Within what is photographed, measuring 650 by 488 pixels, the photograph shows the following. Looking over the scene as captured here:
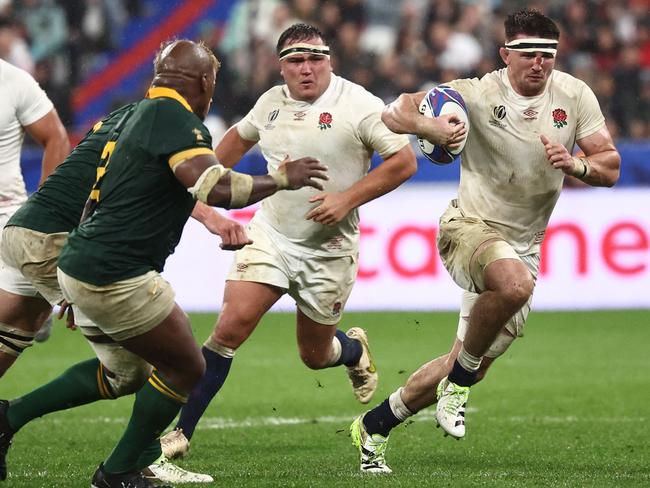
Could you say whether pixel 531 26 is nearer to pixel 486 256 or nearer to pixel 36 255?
pixel 486 256

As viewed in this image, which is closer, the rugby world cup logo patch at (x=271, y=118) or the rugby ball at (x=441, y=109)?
the rugby ball at (x=441, y=109)

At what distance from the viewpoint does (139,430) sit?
5.94 meters

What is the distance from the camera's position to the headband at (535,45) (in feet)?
23.6

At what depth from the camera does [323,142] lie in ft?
25.2

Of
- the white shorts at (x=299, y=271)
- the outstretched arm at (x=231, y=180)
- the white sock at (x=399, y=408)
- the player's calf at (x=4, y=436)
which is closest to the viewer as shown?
the outstretched arm at (x=231, y=180)

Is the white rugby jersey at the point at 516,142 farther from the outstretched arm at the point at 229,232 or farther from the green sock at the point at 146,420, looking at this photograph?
the green sock at the point at 146,420

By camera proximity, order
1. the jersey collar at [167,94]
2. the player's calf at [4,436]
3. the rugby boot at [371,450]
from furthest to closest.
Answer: the rugby boot at [371,450] < the player's calf at [4,436] < the jersey collar at [167,94]

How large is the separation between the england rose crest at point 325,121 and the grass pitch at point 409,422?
1951 millimetres

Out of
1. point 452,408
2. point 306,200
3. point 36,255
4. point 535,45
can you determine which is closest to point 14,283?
point 36,255

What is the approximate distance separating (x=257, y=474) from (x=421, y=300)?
7.41m

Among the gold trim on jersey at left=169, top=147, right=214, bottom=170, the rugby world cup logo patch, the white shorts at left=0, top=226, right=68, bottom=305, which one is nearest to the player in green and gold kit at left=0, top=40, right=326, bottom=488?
the gold trim on jersey at left=169, top=147, right=214, bottom=170

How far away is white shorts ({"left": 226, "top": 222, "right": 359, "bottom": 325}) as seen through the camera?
24.9 feet

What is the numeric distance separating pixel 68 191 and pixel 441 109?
2.03 meters

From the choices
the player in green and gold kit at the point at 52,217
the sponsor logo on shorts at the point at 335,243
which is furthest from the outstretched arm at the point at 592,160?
the player in green and gold kit at the point at 52,217
